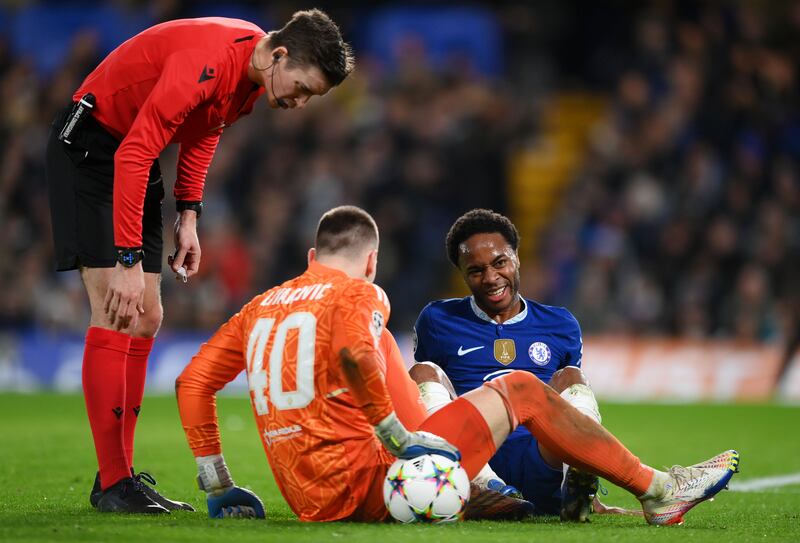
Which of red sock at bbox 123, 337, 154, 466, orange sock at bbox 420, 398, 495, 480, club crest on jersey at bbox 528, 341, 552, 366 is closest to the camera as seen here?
orange sock at bbox 420, 398, 495, 480

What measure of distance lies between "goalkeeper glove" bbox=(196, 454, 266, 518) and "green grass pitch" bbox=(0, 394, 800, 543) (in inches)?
2.6

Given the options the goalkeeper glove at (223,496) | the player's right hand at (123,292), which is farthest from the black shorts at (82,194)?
the goalkeeper glove at (223,496)

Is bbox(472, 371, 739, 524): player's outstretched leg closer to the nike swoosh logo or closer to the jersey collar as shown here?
the jersey collar

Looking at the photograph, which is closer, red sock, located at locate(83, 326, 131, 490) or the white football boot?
the white football boot

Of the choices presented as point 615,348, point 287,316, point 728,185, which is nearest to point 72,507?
point 287,316

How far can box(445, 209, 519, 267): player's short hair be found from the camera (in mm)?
5695

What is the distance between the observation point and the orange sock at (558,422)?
457 centimetres

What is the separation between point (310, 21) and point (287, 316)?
Answer: 129 centimetres

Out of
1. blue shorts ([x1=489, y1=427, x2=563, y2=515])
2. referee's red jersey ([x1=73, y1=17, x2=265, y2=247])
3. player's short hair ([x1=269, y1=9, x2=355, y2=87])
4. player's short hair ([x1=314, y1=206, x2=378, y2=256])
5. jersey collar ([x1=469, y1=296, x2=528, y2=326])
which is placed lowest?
blue shorts ([x1=489, y1=427, x2=563, y2=515])

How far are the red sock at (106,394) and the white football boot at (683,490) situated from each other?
2.19m

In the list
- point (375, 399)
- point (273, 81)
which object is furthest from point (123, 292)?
point (375, 399)

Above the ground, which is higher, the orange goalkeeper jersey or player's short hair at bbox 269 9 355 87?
player's short hair at bbox 269 9 355 87

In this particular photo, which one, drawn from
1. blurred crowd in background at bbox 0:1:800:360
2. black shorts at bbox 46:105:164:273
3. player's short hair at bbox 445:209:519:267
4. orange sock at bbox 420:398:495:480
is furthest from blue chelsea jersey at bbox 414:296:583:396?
blurred crowd in background at bbox 0:1:800:360

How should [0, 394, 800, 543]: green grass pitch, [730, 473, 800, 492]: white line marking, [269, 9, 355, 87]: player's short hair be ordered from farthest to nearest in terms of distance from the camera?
[730, 473, 800, 492]: white line marking → [269, 9, 355, 87]: player's short hair → [0, 394, 800, 543]: green grass pitch
